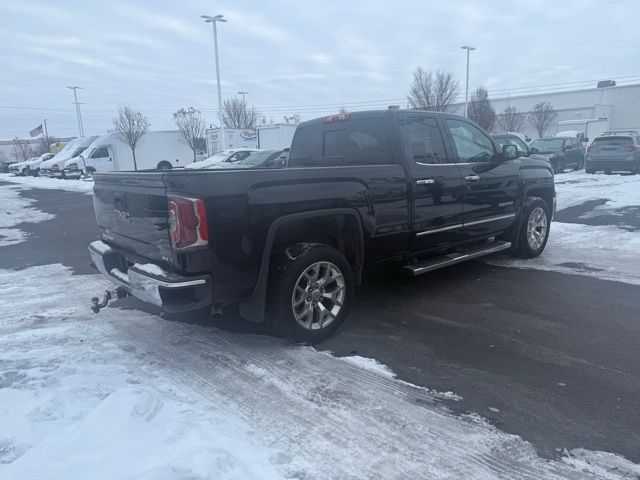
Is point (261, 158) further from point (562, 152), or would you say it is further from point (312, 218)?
point (312, 218)

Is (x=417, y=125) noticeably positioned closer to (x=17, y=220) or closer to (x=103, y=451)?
(x=103, y=451)

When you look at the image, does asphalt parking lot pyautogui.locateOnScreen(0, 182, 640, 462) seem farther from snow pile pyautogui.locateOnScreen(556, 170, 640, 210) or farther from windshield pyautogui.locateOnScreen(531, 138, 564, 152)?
windshield pyautogui.locateOnScreen(531, 138, 564, 152)

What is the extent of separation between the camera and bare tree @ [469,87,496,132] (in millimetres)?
39312

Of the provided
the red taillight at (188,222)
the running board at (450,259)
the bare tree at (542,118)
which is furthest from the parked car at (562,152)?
the bare tree at (542,118)

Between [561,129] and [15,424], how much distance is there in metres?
42.0

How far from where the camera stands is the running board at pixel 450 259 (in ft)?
17.1

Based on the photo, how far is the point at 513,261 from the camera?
7.16 meters

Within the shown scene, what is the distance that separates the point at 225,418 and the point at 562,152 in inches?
913

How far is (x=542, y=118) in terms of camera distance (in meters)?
45.2

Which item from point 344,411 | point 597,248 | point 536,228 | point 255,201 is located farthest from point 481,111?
point 344,411

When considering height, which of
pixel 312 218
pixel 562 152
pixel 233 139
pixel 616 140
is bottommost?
pixel 562 152

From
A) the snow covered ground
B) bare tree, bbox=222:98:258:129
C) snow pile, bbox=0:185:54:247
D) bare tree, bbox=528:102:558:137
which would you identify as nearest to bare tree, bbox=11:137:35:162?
bare tree, bbox=222:98:258:129

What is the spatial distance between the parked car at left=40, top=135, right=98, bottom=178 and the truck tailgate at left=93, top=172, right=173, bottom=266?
1174 inches

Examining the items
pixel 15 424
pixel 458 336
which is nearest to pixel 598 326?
pixel 458 336
